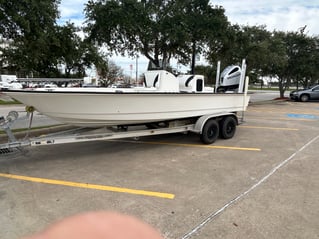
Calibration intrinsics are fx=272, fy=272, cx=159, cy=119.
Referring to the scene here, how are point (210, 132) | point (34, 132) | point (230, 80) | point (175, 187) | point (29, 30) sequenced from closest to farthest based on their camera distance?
point (175, 187)
point (29, 30)
point (210, 132)
point (34, 132)
point (230, 80)

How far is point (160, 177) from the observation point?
15.3 feet

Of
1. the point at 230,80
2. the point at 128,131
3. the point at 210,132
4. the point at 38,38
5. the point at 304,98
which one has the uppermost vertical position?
the point at 38,38

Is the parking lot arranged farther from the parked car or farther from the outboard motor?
the parked car

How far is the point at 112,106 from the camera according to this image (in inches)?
207

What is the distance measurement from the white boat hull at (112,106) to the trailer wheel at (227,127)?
0.86 m

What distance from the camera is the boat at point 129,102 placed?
188 inches

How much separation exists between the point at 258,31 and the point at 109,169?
17.7 metres

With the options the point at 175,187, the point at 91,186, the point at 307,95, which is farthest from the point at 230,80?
the point at 307,95

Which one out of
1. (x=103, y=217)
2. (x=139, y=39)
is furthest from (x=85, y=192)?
(x=139, y=39)

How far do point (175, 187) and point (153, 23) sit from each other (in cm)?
1008

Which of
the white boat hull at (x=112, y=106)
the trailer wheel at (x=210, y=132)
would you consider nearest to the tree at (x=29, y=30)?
the white boat hull at (x=112, y=106)

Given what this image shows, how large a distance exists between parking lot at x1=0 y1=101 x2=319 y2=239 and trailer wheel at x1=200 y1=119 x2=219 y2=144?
0.73 feet

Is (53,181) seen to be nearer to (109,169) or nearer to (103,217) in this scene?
(109,169)

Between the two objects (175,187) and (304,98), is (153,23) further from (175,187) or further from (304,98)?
(304,98)
